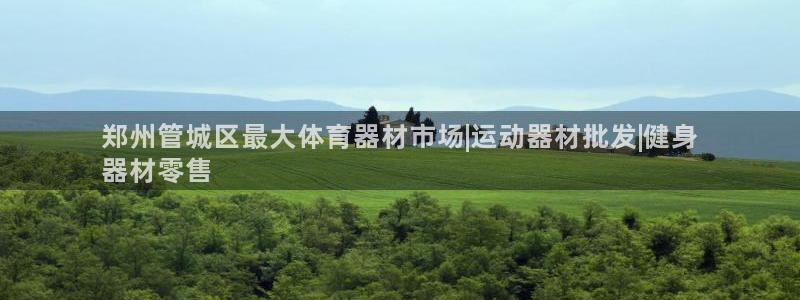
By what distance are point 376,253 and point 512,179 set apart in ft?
131

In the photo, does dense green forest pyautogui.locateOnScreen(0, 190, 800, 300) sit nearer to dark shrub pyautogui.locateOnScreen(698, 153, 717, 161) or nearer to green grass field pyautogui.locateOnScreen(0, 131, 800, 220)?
green grass field pyautogui.locateOnScreen(0, 131, 800, 220)

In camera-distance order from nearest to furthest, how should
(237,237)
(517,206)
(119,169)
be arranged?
(237,237)
(517,206)
(119,169)

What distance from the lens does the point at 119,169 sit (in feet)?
253

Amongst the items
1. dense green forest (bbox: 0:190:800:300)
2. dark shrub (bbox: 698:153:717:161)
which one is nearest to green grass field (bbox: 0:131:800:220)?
Result: dark shrub (bbox: 698:153:717:161)

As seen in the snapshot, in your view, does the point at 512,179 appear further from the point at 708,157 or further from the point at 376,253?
the point at 376,253

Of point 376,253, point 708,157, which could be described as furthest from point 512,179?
point 376,253

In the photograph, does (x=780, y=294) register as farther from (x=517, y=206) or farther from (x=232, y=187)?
(x=232, y=187)

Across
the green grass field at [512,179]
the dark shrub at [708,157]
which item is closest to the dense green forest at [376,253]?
the green grass field at [512,179]

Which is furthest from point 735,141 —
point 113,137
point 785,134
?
point 113,137

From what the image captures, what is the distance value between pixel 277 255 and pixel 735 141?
144206 millimetres

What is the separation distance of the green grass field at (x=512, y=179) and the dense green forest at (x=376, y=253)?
12773 millimetres

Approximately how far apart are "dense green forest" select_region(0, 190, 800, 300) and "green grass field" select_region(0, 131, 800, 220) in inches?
503

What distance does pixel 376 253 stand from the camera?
47375 mm

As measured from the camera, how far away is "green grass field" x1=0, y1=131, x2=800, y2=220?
69512 millimetres
